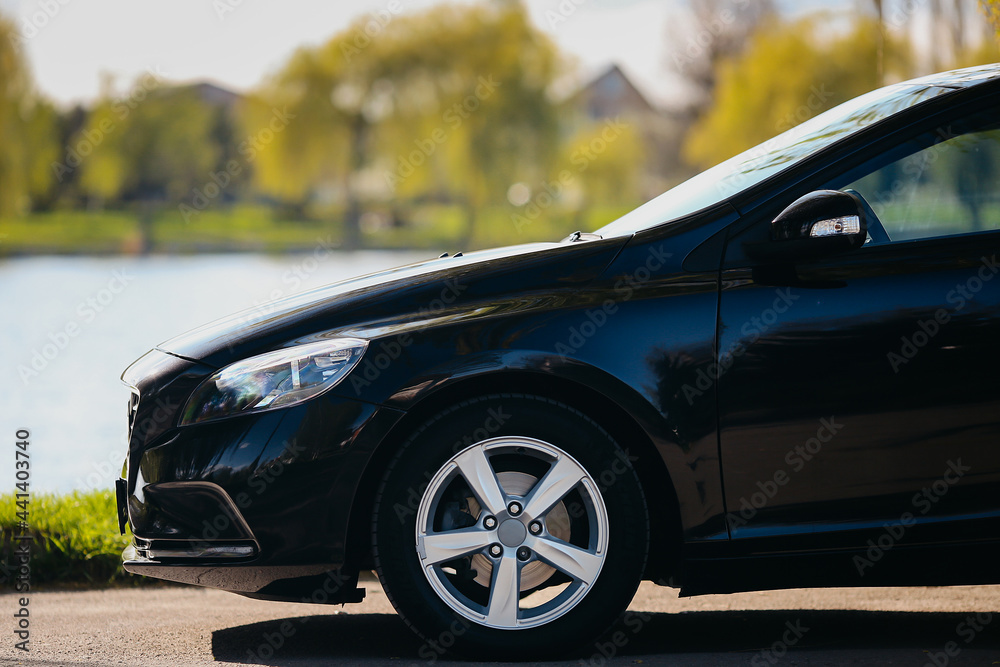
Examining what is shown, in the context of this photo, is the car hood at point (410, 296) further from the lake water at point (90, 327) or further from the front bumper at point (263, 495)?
the lake water at point (90, 327)

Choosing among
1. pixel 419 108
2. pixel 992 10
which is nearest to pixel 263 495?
pixel 992 10

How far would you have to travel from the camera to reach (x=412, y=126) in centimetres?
4325

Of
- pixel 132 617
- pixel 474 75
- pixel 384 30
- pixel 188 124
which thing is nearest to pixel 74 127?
pixel 188 124

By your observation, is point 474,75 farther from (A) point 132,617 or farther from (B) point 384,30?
(A) point 132,617

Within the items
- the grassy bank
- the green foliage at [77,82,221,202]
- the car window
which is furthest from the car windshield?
the green foliage at [77,82,221,202]

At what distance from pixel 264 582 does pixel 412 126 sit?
4180 centimetres

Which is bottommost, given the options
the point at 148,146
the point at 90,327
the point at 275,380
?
the point at 275,380

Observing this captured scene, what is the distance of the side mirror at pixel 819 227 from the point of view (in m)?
2.72

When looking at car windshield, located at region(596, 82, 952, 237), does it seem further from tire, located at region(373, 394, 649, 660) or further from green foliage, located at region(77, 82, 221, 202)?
green foliage, located at region(77, 82, 221, 202)

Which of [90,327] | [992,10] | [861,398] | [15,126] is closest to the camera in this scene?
[861,398]

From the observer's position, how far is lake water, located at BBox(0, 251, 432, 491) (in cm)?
855

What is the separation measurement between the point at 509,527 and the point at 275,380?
0.77 m

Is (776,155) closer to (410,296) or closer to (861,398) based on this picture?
Answer: (861,398)

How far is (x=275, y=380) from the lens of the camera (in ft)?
9.00
